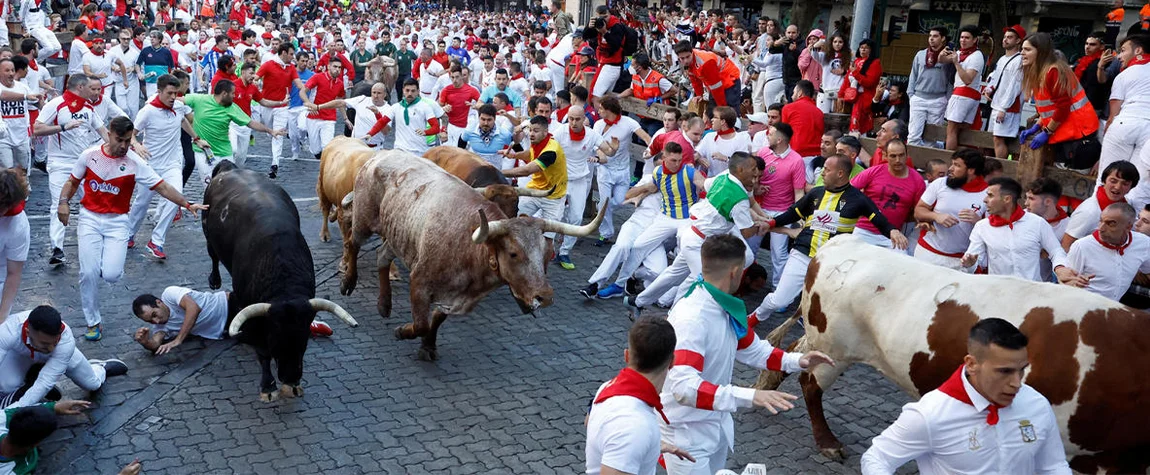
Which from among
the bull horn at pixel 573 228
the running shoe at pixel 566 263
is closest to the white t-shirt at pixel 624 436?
the bull horn at pixel 573 228

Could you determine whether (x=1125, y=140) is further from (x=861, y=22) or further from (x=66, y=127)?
(x=66, y=127)

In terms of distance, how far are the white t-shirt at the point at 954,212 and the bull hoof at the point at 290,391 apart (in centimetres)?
533

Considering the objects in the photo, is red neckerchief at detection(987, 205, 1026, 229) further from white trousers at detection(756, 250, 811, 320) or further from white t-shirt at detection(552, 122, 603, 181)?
white t-shirt at detection(552, 122, 603, 181)

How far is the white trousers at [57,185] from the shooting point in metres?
10.2

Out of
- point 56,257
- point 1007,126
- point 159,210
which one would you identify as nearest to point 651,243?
point 1007,126

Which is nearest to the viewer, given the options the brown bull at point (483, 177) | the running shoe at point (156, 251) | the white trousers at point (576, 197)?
the brown bull at point (483, 177)

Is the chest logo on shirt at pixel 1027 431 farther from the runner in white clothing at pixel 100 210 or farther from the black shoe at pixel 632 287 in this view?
the runner in white clothing at pixel 100 210

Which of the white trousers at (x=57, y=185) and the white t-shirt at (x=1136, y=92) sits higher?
the white t-shirt at (x=1136, y=92)

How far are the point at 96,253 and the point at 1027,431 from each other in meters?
7.48

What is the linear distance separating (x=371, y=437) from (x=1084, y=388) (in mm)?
4523

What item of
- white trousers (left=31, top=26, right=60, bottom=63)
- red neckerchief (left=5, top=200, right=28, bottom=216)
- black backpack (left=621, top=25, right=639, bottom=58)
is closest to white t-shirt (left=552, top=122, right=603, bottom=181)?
black backpack (left=621, top=25, right=639, bottom=58)

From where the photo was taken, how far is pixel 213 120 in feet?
40.2

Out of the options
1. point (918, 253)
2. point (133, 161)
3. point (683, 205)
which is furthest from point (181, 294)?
point (918, 253)

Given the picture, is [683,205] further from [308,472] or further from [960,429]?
[960,429]
